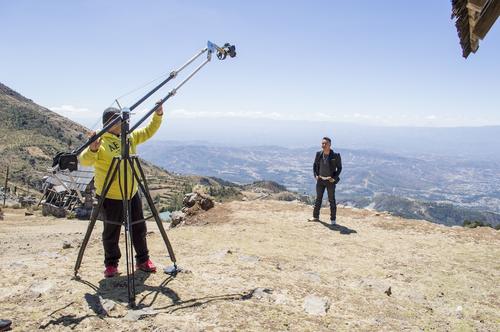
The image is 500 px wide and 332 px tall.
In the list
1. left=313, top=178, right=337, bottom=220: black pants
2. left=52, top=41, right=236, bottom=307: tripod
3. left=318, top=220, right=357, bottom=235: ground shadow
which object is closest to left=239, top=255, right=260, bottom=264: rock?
left=52, top=41, right=236, bottom=307: tripod

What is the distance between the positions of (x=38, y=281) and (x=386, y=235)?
1156 centimetres

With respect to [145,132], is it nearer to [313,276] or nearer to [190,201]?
[313,276]

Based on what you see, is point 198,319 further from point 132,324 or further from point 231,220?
point 231,220

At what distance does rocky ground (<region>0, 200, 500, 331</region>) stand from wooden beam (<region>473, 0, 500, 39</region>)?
4.73m

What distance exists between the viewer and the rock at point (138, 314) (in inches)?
224

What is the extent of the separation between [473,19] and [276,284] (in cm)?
559

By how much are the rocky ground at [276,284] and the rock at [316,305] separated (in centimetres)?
4

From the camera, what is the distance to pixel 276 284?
25.7 feet

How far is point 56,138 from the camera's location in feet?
355

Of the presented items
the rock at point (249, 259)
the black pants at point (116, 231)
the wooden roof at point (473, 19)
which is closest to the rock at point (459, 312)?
the rock at point (249, 259)

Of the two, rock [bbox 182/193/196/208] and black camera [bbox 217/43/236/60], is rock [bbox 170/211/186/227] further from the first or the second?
black camera [bbox 217/43/236/60]

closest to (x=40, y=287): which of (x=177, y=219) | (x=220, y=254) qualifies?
(x=220, y=254)

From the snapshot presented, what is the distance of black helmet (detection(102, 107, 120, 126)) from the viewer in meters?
6.49

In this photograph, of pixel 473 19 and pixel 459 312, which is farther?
pixel 459 312
